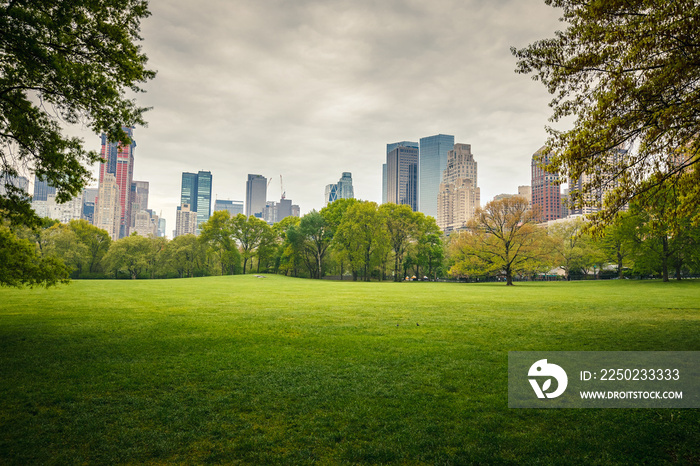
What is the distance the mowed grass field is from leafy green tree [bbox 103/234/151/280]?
217 ft

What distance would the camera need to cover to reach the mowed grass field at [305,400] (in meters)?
4.39

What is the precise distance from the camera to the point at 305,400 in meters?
5.90

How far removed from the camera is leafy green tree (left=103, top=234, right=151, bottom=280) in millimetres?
69375

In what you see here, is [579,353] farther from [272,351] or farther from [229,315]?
[229,315]

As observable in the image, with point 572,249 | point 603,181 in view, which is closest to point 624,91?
point 603,181

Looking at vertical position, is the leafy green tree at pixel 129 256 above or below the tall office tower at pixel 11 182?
below

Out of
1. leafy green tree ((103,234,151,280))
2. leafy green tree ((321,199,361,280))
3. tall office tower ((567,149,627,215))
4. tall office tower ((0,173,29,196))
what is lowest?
leafy green tree ((103,234,151,280))

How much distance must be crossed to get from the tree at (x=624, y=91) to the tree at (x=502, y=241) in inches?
1516

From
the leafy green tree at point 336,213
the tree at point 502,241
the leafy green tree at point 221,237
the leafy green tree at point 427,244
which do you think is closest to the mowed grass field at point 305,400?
the tree at point 502,241

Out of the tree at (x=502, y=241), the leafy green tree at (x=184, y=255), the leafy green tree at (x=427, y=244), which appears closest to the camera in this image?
the tree at (x=502, y=241)

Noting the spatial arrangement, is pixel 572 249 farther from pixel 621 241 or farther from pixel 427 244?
pixel 427 244

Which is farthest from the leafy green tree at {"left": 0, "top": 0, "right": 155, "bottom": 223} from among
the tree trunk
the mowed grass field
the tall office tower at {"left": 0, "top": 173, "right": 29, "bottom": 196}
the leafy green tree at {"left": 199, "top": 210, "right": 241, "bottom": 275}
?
the leafy green tree at {"left": 199, "top": 210, "right": 241, "bottom": 275}

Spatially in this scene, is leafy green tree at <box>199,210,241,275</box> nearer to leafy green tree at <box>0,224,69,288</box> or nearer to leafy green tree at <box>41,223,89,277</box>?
leafy green tree at <box>41,223,89,277</box>

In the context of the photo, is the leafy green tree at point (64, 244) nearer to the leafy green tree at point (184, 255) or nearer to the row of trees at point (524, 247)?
the leafy green tree at point (184, 255)
